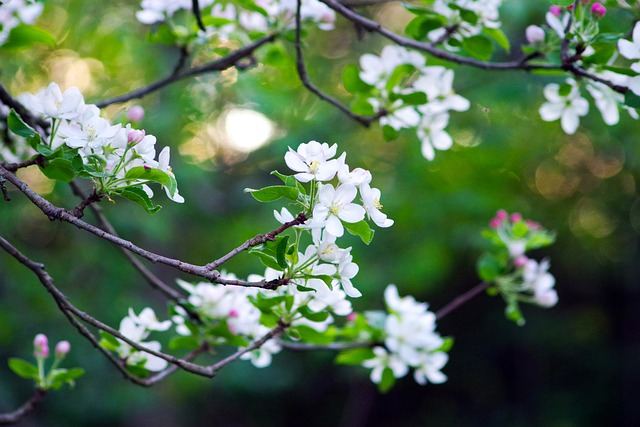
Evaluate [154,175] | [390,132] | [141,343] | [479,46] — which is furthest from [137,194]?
[479,46]

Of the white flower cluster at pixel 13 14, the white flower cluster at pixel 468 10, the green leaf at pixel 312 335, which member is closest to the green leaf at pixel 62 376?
the green leaf at pixel 312 335

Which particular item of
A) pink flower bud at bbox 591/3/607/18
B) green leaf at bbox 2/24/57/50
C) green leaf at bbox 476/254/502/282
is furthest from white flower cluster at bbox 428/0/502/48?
green leaf at bbox 2/24/57/50

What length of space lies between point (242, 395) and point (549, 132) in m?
3.59

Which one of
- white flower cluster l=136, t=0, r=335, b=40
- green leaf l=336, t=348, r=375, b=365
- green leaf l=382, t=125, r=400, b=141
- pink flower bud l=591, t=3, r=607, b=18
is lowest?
green leaf l=336, t=348, r=375, b=365

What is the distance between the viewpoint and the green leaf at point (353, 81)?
1720 mm

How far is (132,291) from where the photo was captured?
180 inches

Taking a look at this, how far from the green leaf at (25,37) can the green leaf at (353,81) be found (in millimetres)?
763

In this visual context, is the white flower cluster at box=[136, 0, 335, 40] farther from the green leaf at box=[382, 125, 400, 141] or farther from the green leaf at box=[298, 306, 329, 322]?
the green leaf at box=[298, 306, 329, 322]

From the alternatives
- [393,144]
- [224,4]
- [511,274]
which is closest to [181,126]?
[393,144]

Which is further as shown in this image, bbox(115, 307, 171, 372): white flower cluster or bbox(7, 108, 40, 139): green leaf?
bbox(115, 307, 171, 372): white flower cluster

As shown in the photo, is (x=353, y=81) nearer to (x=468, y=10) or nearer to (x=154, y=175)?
(x=468, y=10)

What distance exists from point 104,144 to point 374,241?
3492mm

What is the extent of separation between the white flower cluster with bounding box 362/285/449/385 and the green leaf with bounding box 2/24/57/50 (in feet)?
3.82

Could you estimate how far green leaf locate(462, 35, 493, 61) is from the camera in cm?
167
